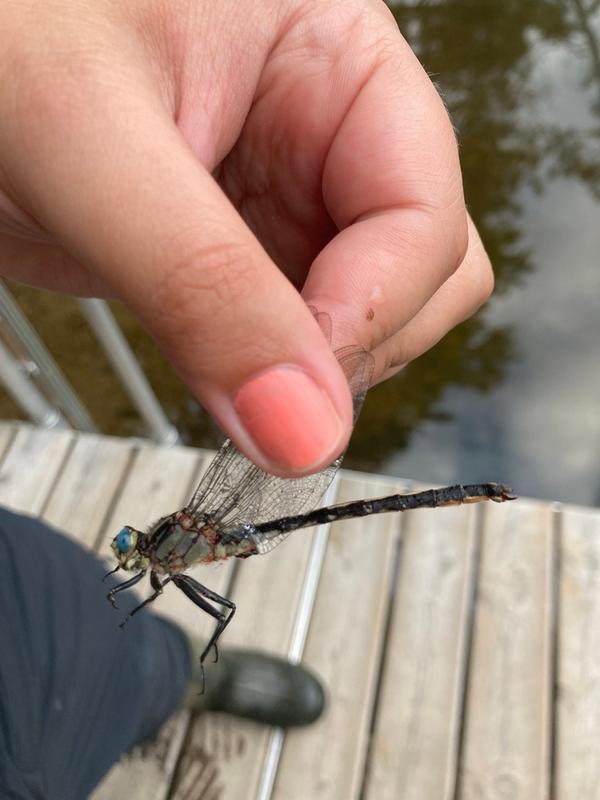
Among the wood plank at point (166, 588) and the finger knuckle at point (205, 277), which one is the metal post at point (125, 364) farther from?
the finger knuckle at point (205, 277)

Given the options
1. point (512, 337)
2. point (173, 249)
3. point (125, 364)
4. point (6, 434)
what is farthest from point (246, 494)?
point (512, 337)

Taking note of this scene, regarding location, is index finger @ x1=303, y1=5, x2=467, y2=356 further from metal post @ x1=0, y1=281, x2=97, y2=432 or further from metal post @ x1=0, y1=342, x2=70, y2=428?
metal post @ x1=0, y1=342, x2=70, y2=428

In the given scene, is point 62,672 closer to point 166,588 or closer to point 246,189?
point 166,588

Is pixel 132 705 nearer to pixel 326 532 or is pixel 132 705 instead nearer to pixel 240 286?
pixel 326 532

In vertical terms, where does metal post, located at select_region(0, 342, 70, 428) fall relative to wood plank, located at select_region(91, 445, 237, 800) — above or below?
above

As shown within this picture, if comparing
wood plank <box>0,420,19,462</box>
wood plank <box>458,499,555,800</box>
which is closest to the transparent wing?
wood plank <box>458,499,555,800</box>

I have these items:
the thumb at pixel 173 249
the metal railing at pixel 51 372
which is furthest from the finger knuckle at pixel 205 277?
the metal railing at pixel 51 372

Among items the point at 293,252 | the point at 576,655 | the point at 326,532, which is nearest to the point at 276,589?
the point at 326,532
